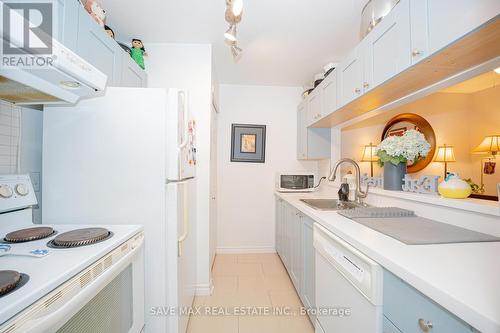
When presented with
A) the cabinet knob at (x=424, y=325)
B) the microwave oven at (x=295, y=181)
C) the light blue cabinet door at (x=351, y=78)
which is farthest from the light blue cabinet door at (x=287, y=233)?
the cabinet knob at (x=424, y=325)

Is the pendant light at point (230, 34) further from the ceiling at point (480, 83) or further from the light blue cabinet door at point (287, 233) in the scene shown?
the light blue cabinet door at point (287, 233)

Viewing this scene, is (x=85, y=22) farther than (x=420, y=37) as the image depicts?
Yes

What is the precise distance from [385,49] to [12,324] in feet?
6.13

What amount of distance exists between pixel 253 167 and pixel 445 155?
212 centimetres

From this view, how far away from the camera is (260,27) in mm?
1857

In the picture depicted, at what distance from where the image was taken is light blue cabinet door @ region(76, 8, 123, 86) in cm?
128

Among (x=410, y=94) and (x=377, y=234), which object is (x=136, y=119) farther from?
(x=410, y=94)

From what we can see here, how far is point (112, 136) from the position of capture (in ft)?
4.14

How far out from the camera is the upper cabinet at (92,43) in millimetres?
1142

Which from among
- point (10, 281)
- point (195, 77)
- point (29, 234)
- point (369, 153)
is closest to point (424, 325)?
point (10, 281)

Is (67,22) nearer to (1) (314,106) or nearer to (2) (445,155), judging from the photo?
(1) (314,106)

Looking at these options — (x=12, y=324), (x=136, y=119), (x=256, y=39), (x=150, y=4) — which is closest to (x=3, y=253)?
(x=12, y=324)

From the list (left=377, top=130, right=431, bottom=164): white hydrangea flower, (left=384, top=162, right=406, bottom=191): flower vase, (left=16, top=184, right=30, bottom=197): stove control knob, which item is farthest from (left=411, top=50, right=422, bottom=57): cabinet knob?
(left=16, top=184, right=30, bottom=197): stove control knob

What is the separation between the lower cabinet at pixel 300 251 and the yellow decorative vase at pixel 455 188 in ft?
2.57
